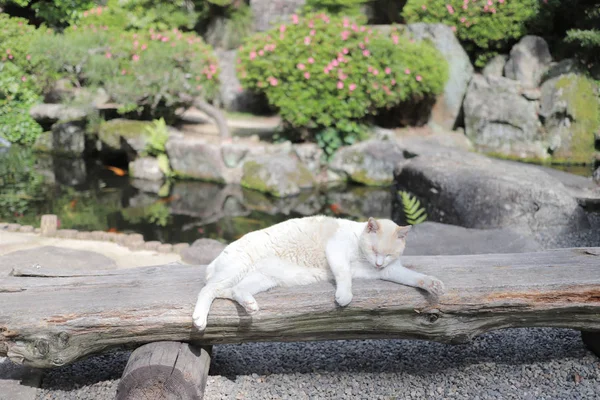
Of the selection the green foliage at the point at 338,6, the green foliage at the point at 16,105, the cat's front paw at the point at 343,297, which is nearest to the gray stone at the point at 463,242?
the cat's front paw at the point at 343,297

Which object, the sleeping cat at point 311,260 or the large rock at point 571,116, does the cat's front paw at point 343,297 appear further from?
the large rock at point 571,116

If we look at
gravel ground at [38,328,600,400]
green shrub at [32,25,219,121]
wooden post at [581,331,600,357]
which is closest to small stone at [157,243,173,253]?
gravel ground at [38,328,600,400]

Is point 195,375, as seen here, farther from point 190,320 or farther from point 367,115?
point 367,115

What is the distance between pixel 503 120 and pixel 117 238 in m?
8.04

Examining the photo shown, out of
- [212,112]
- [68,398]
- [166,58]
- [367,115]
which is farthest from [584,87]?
[68,398]

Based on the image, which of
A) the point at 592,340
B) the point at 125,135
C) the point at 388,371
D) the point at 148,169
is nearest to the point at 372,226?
the point at 388,371

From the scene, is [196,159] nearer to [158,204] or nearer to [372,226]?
[158,204]

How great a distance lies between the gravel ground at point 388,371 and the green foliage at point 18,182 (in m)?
5.76

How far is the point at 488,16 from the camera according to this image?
1239 cm

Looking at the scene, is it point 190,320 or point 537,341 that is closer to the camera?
point 190,320

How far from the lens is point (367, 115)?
11.7 metres

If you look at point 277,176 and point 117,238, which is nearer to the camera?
point 117,238

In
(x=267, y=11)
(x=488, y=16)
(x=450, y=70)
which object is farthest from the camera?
(x=267, y=11)

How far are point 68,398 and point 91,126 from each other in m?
9.63
